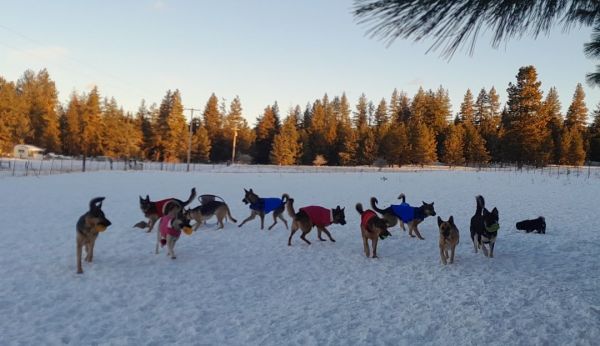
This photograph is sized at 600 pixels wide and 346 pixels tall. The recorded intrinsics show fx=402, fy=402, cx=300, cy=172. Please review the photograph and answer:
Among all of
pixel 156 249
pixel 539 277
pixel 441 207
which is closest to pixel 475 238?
pixel 539 277

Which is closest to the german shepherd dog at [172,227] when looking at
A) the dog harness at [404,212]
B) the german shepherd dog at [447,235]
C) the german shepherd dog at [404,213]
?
the german shepherd dog at [404,213]

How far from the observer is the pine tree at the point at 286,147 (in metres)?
71.2

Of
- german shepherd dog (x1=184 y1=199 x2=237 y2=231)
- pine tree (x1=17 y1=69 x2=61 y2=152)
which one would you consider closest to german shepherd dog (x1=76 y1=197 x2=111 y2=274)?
german shepherd dog (x1=184 y1=199 x2=237 y2=231)

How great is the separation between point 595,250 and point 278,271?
25.2 ft

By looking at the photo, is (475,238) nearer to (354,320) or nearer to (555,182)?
(354,320)

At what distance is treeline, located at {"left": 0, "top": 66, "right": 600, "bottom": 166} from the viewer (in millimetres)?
67500

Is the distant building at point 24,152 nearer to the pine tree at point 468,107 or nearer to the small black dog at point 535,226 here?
the small black dog at point 535,226

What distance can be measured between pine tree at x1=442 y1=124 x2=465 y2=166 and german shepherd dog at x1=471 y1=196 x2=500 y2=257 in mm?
61648

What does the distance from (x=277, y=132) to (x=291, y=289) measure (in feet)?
244

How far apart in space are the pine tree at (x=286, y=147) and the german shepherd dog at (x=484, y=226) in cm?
6239

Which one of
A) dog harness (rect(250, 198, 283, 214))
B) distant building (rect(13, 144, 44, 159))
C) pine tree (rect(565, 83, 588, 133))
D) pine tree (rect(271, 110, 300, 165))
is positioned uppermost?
pine tree (rect(565, 83, 588, 133))

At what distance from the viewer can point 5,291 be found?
6.28m

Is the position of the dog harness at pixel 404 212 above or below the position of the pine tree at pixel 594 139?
below

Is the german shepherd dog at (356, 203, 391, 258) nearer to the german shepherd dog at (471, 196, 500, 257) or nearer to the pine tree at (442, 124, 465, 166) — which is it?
the german shepherd dog at (471, 196, 500, 257)
